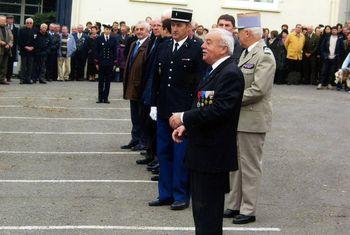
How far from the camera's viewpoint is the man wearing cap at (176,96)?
25.4 ft

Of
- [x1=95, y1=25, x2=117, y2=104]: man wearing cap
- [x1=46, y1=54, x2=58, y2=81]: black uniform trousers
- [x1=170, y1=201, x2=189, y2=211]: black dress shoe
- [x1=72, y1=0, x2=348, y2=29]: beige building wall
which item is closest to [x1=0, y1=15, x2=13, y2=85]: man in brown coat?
[x1=46, y1=54, x2=58, y2=81]: black uniform trousers

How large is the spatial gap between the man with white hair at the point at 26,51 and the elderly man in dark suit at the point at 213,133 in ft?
50.4

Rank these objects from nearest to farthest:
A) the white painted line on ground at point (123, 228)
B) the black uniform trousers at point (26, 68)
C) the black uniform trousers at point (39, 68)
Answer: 1. the white painted line on ground at point (123, 228)
2. the black uniform trousers at point (26, 68)
3. the black uniform trousers at point (39, 68)

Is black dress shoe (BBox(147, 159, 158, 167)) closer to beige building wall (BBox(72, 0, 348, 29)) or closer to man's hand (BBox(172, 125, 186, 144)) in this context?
man's hand (BBox(172, 125, 186, 144))

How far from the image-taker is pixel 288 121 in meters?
14.8

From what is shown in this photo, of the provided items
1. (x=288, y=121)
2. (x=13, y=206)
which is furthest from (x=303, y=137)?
(x=13, y=206)

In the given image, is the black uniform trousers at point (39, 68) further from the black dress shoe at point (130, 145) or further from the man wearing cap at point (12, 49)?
the black dress shoe at point (130, 145)

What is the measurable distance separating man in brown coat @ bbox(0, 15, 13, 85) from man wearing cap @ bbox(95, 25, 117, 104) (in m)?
4.22

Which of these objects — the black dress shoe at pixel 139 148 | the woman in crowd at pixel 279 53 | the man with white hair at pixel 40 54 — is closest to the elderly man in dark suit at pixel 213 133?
the black dress shoe at pixel 139 148

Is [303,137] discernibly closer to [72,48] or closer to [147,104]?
[147,104]

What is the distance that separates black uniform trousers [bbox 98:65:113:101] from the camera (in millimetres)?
16484

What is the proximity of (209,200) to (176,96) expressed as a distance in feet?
8.12

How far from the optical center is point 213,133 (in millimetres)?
5465

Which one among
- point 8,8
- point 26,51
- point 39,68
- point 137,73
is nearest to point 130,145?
point 137,73
